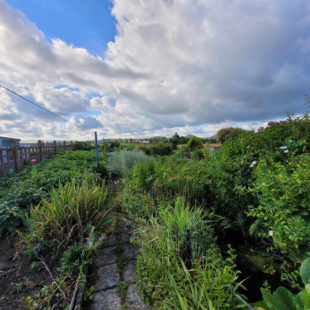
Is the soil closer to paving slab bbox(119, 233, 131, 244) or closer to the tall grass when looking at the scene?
paving slab bbox(119, 233, 131, 244)

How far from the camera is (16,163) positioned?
18.8 feet

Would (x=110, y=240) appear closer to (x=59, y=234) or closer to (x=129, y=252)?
(x=129, y=252)

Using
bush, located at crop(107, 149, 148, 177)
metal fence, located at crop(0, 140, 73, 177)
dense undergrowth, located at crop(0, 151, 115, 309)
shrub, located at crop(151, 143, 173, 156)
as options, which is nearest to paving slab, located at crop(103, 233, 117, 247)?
dense undergrowth, located at crop(0, 151, 115, 309)

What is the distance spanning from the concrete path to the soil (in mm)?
474

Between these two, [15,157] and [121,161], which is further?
[15,157]

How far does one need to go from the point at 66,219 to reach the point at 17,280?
65 centimetres

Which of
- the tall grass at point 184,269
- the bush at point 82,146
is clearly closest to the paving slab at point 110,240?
the tall grass at point 184,269

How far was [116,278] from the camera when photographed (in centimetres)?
153

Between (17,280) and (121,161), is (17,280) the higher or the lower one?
the lower one

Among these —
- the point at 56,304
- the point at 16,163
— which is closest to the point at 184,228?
the point at 56,304

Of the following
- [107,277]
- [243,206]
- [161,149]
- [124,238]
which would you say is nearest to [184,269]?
[107,277]

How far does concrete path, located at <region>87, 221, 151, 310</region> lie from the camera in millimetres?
1274

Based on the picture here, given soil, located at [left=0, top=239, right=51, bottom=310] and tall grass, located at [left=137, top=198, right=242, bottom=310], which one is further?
Answer: soil, located at [left=0, top=239, right=51, bottom=310]

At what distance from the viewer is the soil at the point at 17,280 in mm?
1311
